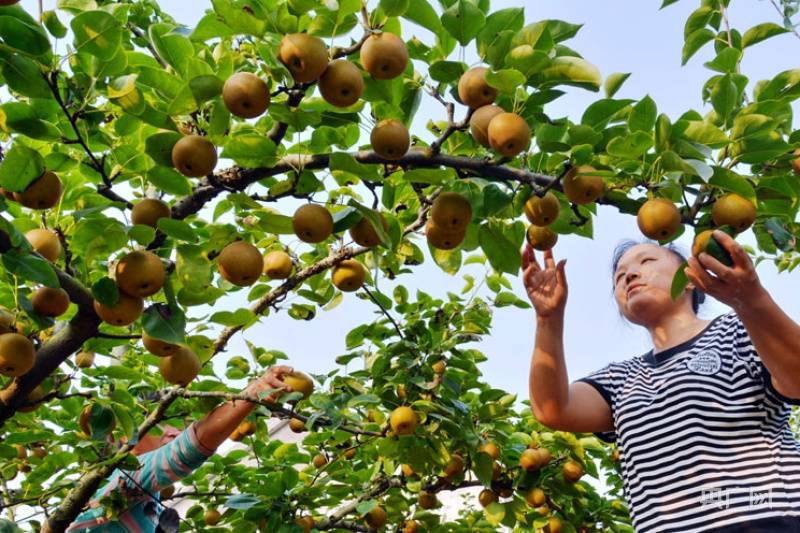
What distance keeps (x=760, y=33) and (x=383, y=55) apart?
120 cm

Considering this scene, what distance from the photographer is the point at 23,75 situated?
1.55 meters

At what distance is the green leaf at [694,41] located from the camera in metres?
2.19

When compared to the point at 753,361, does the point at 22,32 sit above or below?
above

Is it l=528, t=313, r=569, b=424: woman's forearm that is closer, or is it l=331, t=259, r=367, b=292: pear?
l=331, t=259, r=367, b=292: pear

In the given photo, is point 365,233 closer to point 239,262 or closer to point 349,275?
point 239,262

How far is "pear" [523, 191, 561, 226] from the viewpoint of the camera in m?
1.81

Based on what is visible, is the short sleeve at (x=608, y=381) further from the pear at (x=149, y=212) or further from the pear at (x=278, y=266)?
the pear at (x=149, y=212)

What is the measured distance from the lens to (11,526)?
2014 millimetres

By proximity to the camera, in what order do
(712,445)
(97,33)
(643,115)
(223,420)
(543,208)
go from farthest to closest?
(223,420) → (712,445) → (543,208) → (643,115) → (97,33)

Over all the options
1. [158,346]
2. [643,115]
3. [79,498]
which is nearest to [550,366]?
[643,115]

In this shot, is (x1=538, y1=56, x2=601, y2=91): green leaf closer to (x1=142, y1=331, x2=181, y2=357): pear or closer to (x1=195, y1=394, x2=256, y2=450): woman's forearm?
(x1=142, y1=331, x2=181, y2=357): pear

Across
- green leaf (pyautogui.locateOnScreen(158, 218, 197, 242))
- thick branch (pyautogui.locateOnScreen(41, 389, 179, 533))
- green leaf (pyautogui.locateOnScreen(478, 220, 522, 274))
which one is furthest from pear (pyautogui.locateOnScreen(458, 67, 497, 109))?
thick branch (pyautogui.locateOnScreen(41, 389, 179, 533))

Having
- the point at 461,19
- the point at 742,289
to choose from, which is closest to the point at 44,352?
the point at 461,19

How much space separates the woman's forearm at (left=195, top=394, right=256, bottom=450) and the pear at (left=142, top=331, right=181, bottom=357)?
1.05 m
